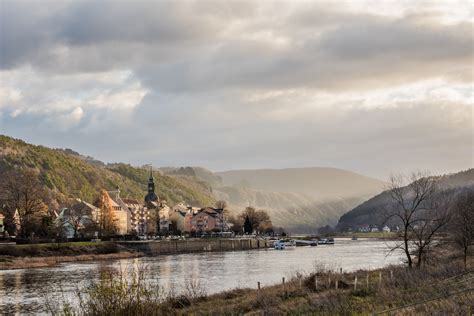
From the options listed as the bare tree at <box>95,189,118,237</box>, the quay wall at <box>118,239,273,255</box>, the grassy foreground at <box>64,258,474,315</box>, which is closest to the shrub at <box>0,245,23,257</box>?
the quay wall at <box>118,239,273,255</box>

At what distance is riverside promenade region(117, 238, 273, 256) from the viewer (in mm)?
148625

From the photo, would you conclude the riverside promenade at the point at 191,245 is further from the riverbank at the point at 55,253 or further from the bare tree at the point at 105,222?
the bare tree at the point at 105,222

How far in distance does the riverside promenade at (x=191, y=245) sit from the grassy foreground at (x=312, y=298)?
9598 centimetres

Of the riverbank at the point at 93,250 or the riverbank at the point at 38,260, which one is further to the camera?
the riverbank at the point at 93,250

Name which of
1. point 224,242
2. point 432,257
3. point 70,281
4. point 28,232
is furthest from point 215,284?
point 224,242

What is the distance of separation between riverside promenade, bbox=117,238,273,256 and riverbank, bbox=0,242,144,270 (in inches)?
256

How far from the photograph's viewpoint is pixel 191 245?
550ft

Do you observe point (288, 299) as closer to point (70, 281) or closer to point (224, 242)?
point (70, 281)

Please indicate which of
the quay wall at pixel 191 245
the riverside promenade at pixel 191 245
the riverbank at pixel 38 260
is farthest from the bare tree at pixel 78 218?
the riverbank at pixel 38 260

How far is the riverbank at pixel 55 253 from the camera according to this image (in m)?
106

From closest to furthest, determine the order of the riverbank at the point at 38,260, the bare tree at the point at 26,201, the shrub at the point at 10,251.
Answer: the riverbank at the point at 38,260 < the shrub at the point at 10,251 < the bare tree at the point at 26,201

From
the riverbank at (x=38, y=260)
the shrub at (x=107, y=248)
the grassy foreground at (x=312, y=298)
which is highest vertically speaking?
the shrub at (x=107, y=248)

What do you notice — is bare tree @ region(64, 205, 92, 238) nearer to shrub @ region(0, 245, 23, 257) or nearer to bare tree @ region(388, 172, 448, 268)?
shrub @ region(0, 245, 23, 257)

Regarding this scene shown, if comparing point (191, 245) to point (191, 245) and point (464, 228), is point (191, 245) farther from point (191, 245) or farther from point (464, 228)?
point (464, 228)
